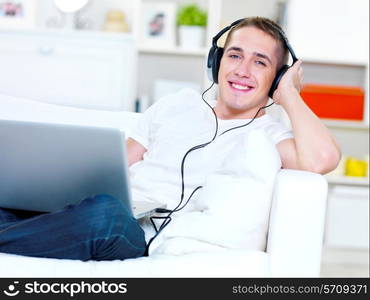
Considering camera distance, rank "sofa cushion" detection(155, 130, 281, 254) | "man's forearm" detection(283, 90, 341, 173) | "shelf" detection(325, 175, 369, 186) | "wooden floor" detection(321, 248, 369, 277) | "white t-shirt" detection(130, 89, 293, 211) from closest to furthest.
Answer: "sofa cushion" detection(155, 130, 281, 254)
"man's forearm" detection(283, 90, 341, 173)
"white t-shirt" detection(130, 89, 293, 211)
"wooden floor" detection(321, 248, 369, 277)
"shelf" detection(325, 175, 369, 186)

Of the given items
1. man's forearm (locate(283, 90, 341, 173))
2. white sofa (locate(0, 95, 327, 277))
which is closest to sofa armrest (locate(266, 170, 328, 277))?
white sofa (locate(0, 95, 327, 277))

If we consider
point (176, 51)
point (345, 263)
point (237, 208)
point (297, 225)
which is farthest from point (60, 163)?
point (176, 51)

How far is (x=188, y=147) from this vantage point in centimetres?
190

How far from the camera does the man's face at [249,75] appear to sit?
196cm

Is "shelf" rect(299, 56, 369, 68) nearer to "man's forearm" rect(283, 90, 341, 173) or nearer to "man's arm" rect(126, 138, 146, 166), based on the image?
"man's arm" rect(126, 138, 146, 166)

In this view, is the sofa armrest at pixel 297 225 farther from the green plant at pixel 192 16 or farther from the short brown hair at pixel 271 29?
the green plant at pixel 192 16

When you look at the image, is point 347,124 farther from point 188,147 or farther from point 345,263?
point 188,147

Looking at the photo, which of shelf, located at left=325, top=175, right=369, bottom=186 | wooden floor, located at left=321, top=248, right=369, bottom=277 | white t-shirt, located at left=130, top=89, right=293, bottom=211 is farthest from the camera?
shelf, located at left=325, top=175, right=369, bottom=186

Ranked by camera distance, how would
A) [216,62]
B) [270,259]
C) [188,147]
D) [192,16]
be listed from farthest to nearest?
[192,16]
[216,62]
[188,147]
[270,259]

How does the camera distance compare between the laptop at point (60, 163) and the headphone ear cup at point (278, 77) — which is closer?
the laptop at point (60, 163)

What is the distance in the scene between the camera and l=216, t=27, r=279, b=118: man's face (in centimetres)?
196

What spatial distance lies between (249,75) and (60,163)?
2.16 feet

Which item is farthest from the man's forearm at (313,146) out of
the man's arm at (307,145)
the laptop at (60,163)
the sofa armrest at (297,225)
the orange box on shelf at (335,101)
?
the orange box on shelf at (335,101)

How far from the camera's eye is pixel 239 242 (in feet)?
5.20
